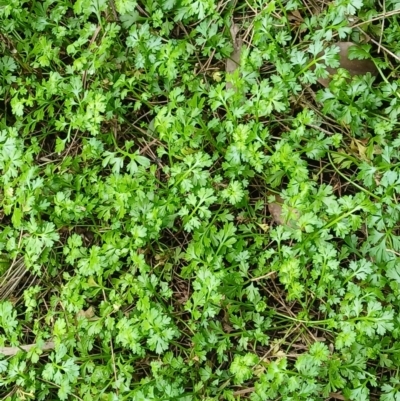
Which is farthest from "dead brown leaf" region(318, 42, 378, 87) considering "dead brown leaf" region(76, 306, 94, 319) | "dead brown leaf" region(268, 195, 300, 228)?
"dead brown leaf" region(76, 306, 94, 319)

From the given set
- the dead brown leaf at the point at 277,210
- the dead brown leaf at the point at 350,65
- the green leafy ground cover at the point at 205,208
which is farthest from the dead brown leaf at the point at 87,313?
the dead brown leaf at the point at 350,65

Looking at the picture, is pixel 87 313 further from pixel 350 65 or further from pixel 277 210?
pixel 350 65

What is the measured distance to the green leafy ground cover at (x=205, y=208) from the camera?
9.65 ft

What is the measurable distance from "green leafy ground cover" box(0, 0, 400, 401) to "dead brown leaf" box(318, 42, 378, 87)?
0.06 m

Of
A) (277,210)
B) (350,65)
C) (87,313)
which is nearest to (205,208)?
(277,210)

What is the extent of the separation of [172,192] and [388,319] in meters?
1.33

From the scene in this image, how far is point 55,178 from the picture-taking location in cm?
329

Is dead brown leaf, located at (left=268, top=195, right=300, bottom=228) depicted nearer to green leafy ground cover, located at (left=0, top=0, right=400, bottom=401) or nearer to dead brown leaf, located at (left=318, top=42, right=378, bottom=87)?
green leafy ground cover, located at (left=0, top=0, right=400, bottom=401)

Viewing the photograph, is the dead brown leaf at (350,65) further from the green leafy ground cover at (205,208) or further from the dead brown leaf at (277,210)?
the dead brown leaf at (277,210)

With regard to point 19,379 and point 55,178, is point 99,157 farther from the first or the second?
point 19,379

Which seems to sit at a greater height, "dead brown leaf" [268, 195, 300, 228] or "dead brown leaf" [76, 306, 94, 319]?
"dead brown leaf" [268, 195, 300, 228]

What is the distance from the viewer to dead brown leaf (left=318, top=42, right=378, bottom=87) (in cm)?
316

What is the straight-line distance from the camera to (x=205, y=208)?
3.06m

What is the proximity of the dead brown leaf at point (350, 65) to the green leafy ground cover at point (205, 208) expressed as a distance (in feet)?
0.18
